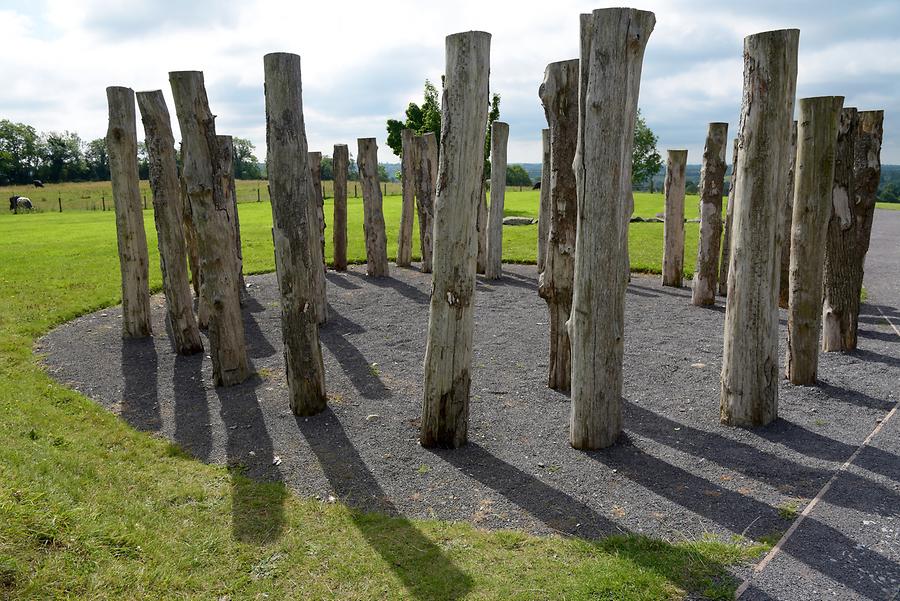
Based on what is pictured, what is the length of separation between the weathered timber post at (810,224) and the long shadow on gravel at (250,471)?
493 cm

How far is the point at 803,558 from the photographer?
12.0 feet

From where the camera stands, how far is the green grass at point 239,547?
3.46 m

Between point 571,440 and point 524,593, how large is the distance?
1965 millimetres

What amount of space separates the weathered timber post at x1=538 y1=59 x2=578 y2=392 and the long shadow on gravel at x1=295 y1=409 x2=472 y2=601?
2.27 metres

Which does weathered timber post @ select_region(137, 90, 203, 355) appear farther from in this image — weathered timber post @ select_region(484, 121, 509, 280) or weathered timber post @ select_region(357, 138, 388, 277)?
weathered timber post @ select_region(484, 121, 509, 280)

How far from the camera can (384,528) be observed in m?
4.16

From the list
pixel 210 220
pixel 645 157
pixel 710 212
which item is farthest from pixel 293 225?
pixel 645 157

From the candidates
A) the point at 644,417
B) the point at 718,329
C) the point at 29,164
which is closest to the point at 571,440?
the point at 644,417

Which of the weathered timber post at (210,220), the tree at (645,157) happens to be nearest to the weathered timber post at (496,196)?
the weathered timber post at (210,220)

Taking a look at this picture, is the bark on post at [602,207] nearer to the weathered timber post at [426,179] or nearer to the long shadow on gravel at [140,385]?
the long shadow on gravel at [140,385]

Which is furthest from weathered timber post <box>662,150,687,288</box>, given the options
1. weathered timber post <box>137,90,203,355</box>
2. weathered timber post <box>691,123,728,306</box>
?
weathered timber post <box>137,90,203,355</box>

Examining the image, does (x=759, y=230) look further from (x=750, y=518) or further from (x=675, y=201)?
(x=675, y=201)

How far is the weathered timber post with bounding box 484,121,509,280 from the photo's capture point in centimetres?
1174

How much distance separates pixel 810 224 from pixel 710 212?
3801 mm
